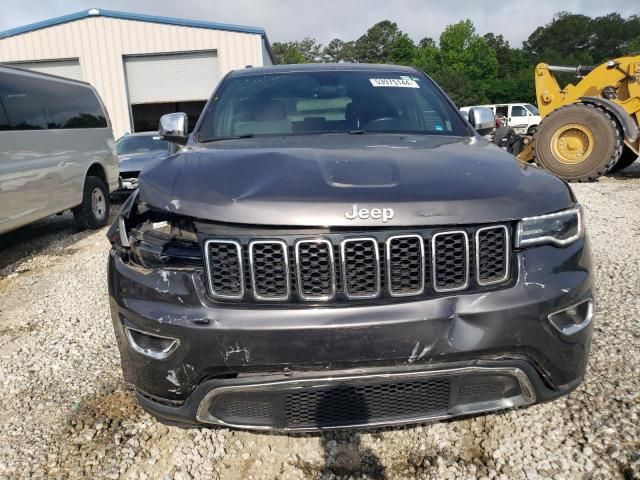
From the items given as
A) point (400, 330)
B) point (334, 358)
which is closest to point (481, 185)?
point (400, 330)

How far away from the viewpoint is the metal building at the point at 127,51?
18.1m

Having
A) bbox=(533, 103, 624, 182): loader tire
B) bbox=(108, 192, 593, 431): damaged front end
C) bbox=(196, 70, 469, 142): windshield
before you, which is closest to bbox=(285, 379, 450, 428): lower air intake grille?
bbox=(108, 192, 593, 431): damaged front end

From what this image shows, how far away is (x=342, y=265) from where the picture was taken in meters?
1.71

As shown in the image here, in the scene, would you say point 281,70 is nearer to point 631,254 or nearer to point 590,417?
point 590,417

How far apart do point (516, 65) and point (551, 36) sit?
404 inches

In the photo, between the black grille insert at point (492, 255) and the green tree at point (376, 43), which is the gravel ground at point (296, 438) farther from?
the green tree at point (376, 43)

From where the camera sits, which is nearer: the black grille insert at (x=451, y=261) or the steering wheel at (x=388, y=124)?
the black grille insert at (x=451, y=261)

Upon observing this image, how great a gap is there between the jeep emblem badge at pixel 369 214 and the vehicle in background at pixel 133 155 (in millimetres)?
8056

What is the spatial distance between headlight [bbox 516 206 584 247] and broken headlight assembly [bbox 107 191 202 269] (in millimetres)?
1158

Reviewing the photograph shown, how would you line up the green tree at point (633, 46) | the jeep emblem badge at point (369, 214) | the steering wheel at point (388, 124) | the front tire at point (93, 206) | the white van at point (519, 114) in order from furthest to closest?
1. the green tree at point (633, 46)
2. the white van at point (519, 114)
3. the front tire at point (93, 206)
4. the steering wheel at point (388, 124)
5. the jeep emblem badge at point (369, 214)

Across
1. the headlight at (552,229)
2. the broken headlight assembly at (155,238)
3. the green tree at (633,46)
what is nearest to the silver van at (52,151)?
the broken headlight assembly at (155,238)

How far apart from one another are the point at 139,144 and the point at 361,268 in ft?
33.4

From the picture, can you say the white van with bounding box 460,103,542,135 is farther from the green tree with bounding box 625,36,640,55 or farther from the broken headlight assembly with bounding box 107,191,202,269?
the green tree with bounding box 625,36,640,55

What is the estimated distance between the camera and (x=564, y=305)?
1795 mm
